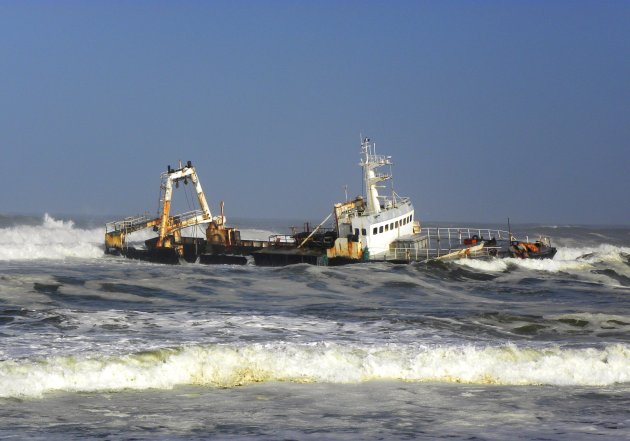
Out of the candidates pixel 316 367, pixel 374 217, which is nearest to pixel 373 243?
pixel 374 217

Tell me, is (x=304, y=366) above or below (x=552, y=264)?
below

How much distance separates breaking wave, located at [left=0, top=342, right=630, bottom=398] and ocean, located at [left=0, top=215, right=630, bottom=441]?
0.04m

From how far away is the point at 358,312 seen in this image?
23.4m

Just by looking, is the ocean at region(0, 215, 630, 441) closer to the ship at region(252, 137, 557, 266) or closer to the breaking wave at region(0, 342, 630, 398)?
the breaking wave at region(0, 342, 630, 398)

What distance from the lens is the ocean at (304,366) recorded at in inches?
455

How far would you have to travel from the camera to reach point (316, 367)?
49.4 ft

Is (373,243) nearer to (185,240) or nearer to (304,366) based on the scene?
(185,240)

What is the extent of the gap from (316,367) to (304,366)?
8.4 inches

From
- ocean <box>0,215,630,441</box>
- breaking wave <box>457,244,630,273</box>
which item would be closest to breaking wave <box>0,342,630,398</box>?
ocean <box>0,215,630,441</box>

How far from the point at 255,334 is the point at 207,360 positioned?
3.83 m

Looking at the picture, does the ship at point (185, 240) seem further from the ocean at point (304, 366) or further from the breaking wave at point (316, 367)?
the breaking wave at point (316, 367)

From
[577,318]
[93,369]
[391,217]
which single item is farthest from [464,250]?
[93,369]

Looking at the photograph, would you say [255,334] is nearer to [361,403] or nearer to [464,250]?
[361,403]

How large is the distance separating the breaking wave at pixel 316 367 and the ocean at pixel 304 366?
0.12 feet
